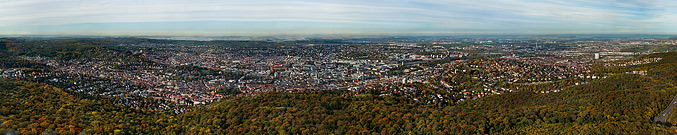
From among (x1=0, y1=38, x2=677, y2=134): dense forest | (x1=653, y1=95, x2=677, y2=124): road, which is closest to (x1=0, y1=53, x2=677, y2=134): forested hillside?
(x1=0, y1=38, x2=677, y2=134): dense forest

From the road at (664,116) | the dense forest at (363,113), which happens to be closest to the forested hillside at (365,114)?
the dense forest at (363,113)

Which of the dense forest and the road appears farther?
the dense forest

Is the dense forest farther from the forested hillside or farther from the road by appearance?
the road

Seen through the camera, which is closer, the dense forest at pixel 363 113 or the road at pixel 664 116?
the road at pixel 664 116

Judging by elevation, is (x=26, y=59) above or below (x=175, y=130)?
above

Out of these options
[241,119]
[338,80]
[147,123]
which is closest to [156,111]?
[147,123]

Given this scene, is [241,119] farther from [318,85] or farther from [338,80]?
[338,80]

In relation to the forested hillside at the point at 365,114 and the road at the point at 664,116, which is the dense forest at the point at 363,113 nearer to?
the forested hillside at the point at 365,114

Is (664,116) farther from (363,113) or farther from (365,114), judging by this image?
(363,113)

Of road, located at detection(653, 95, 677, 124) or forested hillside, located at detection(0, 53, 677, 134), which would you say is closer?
road, located at detection(653, 95, 677, 124)
